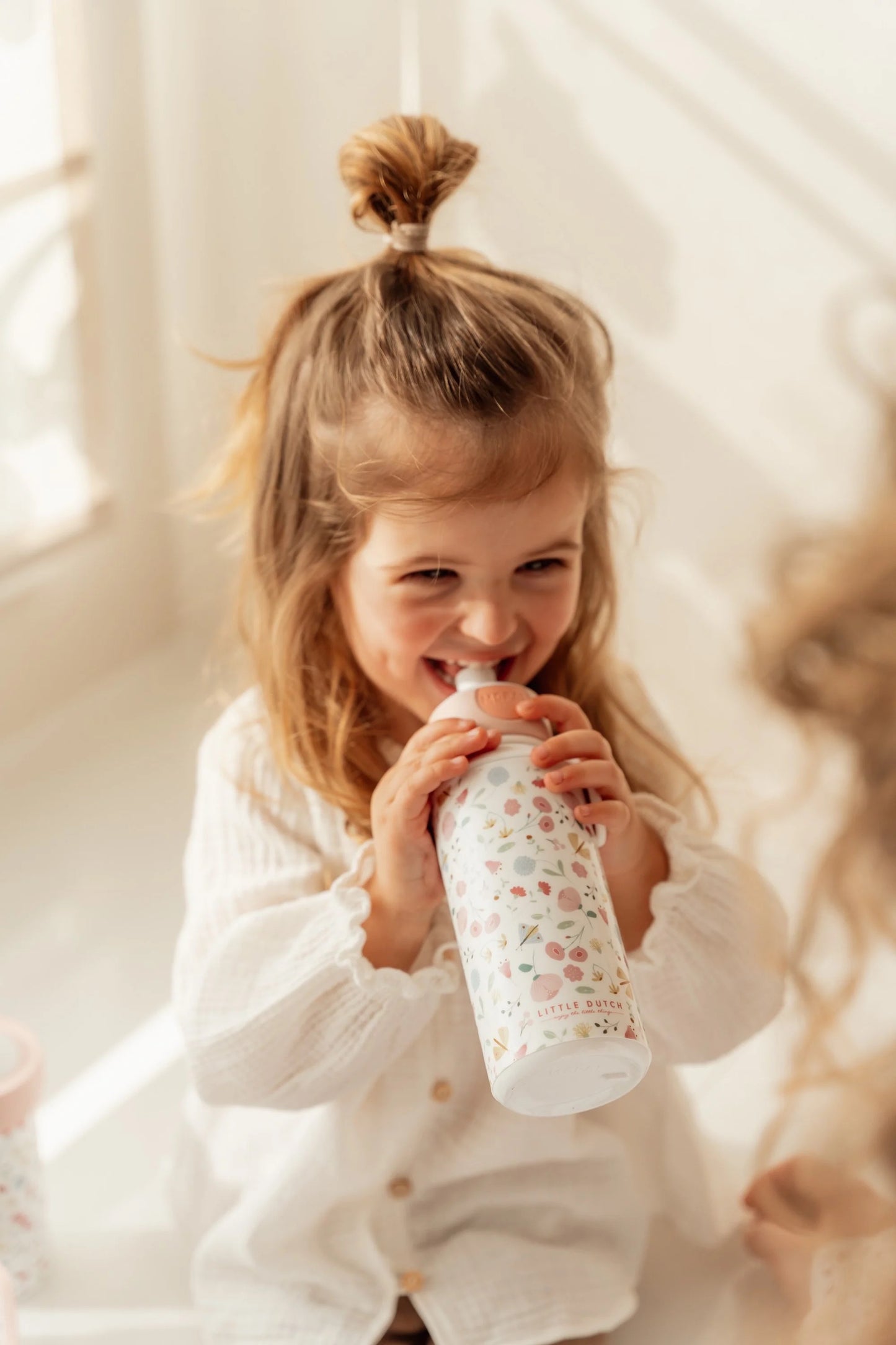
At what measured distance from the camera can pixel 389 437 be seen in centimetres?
97

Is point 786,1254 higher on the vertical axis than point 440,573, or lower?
lower

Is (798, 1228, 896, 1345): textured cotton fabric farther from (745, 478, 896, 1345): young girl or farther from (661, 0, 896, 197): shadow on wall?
(661, 0, 896, 197): shadow on wall

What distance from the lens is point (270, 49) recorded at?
1.78m

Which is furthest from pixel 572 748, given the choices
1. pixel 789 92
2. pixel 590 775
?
pixel 789 92

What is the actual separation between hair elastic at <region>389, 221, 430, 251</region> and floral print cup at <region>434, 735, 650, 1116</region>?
37 centimetres

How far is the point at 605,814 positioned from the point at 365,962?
0.63ft

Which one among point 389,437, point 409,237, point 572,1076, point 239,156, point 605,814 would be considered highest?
point 239,156

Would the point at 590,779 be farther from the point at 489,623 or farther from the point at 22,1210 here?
the point at 22,1210

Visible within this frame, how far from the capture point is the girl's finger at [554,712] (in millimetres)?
895

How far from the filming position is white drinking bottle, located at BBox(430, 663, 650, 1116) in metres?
0.77

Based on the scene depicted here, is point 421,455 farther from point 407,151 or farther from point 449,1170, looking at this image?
point 449,1170

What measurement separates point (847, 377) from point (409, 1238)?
0.95 m

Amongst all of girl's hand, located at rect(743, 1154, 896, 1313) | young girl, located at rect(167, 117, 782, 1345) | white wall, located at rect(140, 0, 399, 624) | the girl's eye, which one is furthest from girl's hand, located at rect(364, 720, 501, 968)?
white wall, located at rect(140, 0, 399, 624)

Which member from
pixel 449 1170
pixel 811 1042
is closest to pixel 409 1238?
pixel 449 1170
